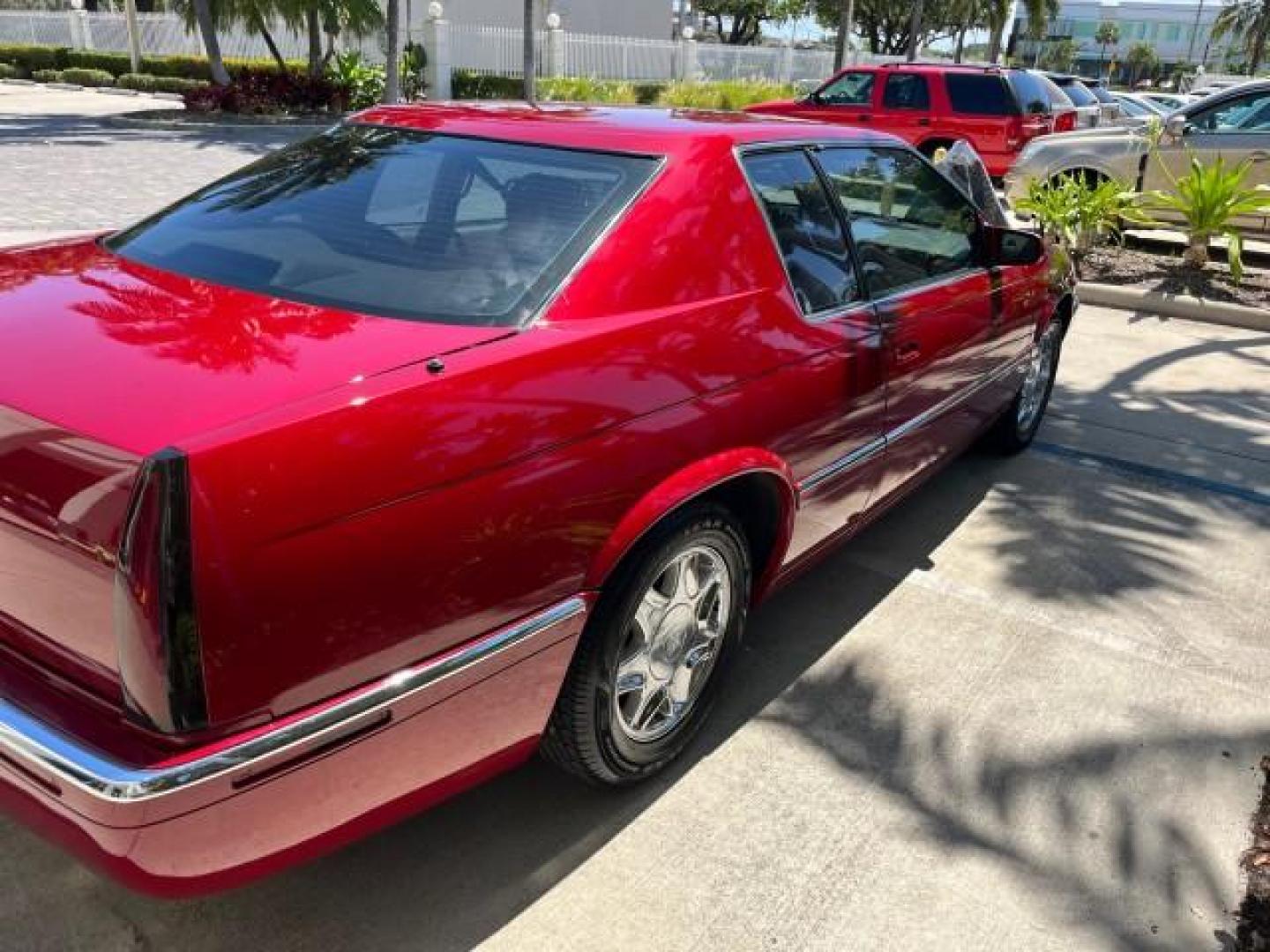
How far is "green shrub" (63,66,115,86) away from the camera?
1108 inches

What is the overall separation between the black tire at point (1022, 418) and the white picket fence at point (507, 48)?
22.6 metres

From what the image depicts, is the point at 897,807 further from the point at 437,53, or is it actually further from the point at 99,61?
the point at 99,61

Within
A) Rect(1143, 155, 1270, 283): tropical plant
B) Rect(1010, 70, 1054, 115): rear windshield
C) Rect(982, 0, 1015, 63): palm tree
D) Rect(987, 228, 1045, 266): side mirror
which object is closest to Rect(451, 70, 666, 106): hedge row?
Rect(1010, 70, 1054, 115): rear windshield

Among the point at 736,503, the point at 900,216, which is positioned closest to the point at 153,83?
the point at 900,216

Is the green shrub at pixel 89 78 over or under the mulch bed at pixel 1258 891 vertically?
over

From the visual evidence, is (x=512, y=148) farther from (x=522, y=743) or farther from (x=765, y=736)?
(x=765, y=736)

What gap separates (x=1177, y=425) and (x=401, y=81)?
2217 cm

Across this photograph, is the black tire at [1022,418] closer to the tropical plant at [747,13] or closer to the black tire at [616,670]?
the black tire at [616,670]

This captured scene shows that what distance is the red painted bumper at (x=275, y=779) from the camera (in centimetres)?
162

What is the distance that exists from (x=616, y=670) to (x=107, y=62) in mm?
33100

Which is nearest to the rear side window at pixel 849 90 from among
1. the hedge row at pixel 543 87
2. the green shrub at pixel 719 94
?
the green shrub at pixel 719 94

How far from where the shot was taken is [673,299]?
2.47 m

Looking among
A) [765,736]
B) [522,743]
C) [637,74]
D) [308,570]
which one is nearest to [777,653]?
[765,736]

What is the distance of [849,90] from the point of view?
15.2 meters
